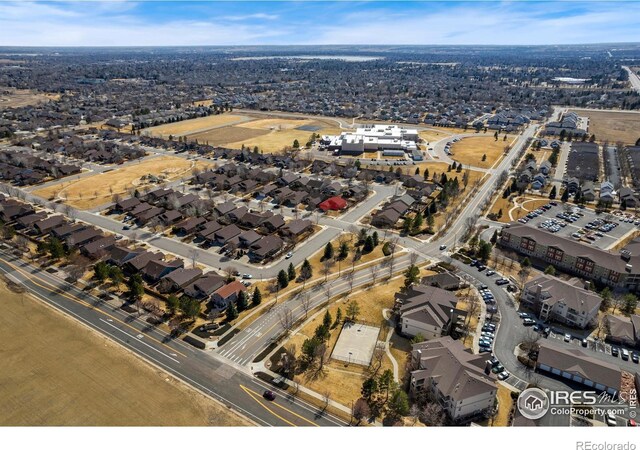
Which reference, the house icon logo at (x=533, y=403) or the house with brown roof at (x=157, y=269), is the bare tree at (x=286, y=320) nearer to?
the house with brown roof at (x=157, y=269)

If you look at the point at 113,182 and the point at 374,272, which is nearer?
the point at 374,272

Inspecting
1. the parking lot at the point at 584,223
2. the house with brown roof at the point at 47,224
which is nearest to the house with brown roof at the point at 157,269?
the house with brown roof at the point at 47,224

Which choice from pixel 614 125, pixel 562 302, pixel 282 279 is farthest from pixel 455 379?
pixel 614 125

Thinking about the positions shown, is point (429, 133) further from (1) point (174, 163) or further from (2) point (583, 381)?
(2) point (583, 381)

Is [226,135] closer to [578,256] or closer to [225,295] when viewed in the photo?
[225,295]

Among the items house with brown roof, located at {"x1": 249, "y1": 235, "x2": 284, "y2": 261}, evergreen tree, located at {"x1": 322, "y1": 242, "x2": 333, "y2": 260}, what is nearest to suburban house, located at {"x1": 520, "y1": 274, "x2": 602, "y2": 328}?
evergreen tree, located at {"x1": 322, "y1": 242, "x2": 333, "y2": 260}
